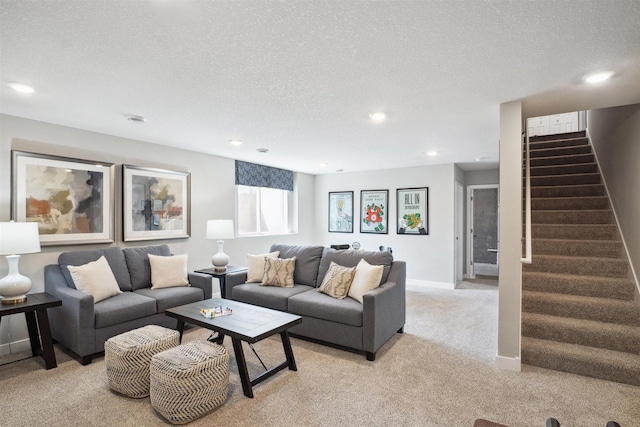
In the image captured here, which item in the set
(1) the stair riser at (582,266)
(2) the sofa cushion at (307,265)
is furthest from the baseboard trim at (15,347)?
(1) the stair riser at (582,266)

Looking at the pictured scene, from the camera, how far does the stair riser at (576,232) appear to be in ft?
12.5

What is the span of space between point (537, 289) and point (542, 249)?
64cm

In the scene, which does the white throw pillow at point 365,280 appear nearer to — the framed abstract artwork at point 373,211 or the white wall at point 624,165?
the white wall at point 624,165

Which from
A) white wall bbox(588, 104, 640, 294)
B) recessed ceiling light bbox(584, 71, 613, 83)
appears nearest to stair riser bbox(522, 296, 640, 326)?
white wall bbox(588, 104, 640, 294)

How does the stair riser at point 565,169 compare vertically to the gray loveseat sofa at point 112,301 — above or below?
above

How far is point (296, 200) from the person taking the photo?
23.6ft

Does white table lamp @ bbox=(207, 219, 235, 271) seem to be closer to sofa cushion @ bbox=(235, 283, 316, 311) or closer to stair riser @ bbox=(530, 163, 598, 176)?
sofa cushion @ bbox=(235, 283, 316, 311)

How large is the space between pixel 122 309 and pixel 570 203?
547 cm

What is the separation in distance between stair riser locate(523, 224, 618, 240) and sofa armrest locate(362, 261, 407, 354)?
1.94 m

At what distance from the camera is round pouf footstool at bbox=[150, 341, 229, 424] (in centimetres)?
207

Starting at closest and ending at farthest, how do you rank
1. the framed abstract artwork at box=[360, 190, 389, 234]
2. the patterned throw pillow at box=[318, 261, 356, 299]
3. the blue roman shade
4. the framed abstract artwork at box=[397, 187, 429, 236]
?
1. the patterned throw pillow at box=[318, 261, 356, 299]
2. the blue roman shade
3. the framed abstract artwork at box=[397, 187, 429, 236]
4. the framed abstract artwork at box=[360, 190, 389, 234]

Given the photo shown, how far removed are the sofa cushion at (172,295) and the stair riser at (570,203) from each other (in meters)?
4.62

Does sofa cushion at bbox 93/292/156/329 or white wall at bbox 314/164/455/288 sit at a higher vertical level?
white wall at bbox 314/164/455/288

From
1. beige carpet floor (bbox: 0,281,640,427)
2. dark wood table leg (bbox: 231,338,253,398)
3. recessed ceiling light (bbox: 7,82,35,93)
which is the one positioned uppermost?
recessed ceiling light (bbox: 7,82,35,93)
